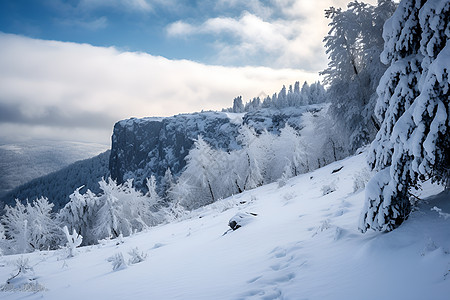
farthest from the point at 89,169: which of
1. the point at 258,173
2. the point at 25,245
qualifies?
the point at 258,173

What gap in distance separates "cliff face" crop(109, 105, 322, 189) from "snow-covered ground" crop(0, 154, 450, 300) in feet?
330

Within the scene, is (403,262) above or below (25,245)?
above

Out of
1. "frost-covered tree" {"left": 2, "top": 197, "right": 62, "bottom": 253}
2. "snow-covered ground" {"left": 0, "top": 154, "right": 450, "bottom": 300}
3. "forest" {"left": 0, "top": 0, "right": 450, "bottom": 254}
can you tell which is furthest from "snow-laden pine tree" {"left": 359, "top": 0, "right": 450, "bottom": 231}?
"frost-covered tree" {"left": 2, "top": 197, "right": 62, "bottom": 253}

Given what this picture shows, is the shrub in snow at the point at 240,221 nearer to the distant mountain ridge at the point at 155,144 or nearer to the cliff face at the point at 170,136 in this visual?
the cliff face at the point at 170,136

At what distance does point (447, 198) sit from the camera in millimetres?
3848

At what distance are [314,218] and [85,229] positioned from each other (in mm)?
29453

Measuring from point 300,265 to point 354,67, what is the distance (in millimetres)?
16785

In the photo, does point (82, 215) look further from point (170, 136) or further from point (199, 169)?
point (170, 136)

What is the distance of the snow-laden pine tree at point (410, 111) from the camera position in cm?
295

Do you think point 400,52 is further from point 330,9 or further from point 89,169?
point 89,169

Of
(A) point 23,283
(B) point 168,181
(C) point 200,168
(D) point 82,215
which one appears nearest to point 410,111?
(A) point 23,283

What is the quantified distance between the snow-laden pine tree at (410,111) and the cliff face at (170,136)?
337ft

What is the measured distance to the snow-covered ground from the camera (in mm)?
2861

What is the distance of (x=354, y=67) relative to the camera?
16781 mm
